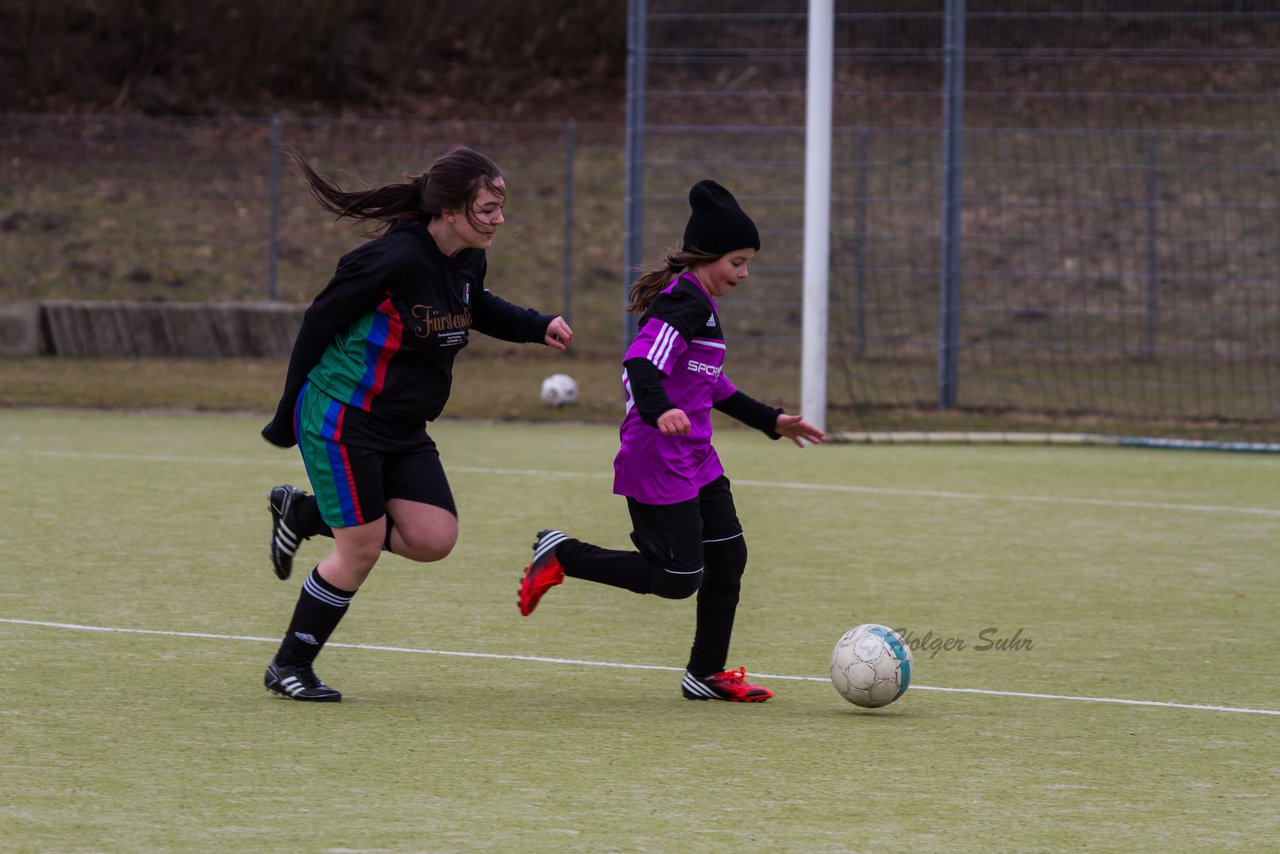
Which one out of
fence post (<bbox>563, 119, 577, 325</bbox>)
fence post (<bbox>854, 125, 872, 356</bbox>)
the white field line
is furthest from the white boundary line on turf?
fence post (<bbox>563, 119, 577, 325</bbox>)

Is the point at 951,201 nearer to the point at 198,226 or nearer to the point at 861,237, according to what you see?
the point at 861,237

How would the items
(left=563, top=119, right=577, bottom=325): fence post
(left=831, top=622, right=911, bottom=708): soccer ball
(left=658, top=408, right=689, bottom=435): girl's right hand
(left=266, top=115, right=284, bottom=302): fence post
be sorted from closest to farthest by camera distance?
(left=658, top=408, right=689, bottom=435): girl's right hand → (left=831, top=622, right=911, bottom=708): soccer ball → (left=563, top=119, right=577, bottom=325): fence post → (left=266, top=115, right=284, bottom=302): fence post

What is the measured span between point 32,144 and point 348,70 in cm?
725

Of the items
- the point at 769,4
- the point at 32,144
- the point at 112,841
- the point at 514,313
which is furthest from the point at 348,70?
the point at 112,841

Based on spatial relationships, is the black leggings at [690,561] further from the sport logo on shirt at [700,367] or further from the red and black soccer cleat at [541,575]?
the sport logo on shirt at [700,367]

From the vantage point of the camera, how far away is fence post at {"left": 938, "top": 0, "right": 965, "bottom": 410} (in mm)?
13570

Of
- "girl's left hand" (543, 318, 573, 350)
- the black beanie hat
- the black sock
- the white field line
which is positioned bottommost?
the white field line

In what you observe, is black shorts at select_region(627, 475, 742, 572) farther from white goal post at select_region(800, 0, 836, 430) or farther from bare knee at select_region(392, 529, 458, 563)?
white goal post at select_region(800, 0, 836, 430)

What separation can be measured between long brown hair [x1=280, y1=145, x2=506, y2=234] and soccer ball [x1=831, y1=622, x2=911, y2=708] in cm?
158

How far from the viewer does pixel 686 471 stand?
518 centimetres

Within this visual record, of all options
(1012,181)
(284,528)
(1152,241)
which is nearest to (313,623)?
(284,528)

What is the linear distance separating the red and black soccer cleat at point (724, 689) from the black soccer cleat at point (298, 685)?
985mm

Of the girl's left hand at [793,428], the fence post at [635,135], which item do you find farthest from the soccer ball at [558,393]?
the girl's left hand at [793,428]

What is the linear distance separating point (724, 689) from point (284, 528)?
1.40 meters
